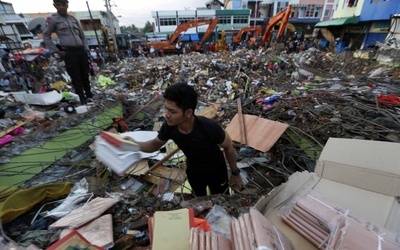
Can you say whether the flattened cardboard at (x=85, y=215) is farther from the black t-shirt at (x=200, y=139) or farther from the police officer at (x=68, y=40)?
the police officer at (x=68, y=40)

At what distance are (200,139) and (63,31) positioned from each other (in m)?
3.69

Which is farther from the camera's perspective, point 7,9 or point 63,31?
point 7,9

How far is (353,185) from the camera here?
4.62 feet

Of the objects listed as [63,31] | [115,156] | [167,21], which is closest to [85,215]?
[115,156]

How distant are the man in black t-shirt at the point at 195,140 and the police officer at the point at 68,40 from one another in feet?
10.3

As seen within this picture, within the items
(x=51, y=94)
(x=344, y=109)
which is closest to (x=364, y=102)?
(x=344, y=109)

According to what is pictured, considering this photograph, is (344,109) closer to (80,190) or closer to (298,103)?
(298,103)

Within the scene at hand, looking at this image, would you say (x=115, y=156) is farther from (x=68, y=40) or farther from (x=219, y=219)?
(x=68, y=40)

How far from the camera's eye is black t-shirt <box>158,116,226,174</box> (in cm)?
178

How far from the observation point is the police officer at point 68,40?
3514mm

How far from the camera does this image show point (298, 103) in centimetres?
400

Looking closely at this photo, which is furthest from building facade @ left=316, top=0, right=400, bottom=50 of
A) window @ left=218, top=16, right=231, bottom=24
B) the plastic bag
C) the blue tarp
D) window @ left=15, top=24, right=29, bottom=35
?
window @ left=15, top=24, right=29, bottom=35

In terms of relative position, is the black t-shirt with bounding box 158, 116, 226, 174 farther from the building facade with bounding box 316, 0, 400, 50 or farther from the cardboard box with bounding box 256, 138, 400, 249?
the building facade with bounding box 316, 0, 400, 50

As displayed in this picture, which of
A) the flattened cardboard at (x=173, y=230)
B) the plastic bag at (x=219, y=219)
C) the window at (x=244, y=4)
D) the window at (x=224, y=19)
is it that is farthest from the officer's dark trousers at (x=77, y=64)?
the window at (x=244, y=4)
